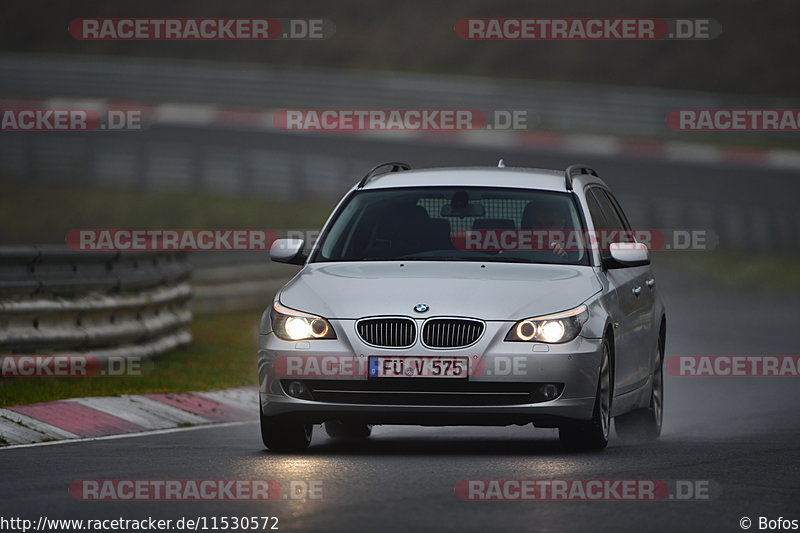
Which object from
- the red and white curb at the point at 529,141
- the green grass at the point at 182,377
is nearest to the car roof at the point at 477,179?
the green grass at the point at 182,377

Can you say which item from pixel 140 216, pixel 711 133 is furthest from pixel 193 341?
pixel 711 133

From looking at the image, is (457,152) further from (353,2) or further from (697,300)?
(353,2)

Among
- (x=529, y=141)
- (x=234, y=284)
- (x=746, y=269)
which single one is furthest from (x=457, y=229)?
(x=529, y=141)

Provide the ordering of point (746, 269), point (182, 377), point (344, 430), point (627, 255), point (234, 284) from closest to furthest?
1. point (627, 255)
2. point (344, 430)
3. point (182, 377)
4. point (234, 284)
5. point (746, 269)

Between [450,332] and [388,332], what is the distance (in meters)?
0.34

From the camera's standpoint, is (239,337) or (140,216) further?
(140,216)

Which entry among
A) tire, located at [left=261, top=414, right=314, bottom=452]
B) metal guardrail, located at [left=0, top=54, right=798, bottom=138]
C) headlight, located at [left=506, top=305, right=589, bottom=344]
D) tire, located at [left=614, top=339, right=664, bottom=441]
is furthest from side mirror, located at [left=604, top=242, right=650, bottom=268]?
metal guardrail, located at [left=0, top=54, right=798, bottom=138]

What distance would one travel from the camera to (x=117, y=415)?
40.0 ft

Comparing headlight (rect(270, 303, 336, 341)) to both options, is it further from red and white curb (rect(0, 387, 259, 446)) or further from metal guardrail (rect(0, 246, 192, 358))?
metal guardrail (rect(0, 246, 192, 358))

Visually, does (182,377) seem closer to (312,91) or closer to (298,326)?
(298,326)

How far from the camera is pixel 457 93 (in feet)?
162

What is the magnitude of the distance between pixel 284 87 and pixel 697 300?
2457 centimetres

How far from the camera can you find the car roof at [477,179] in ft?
37.6

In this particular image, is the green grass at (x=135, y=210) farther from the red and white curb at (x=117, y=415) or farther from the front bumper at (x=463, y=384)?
the front bumper at (x=463, y=384)
